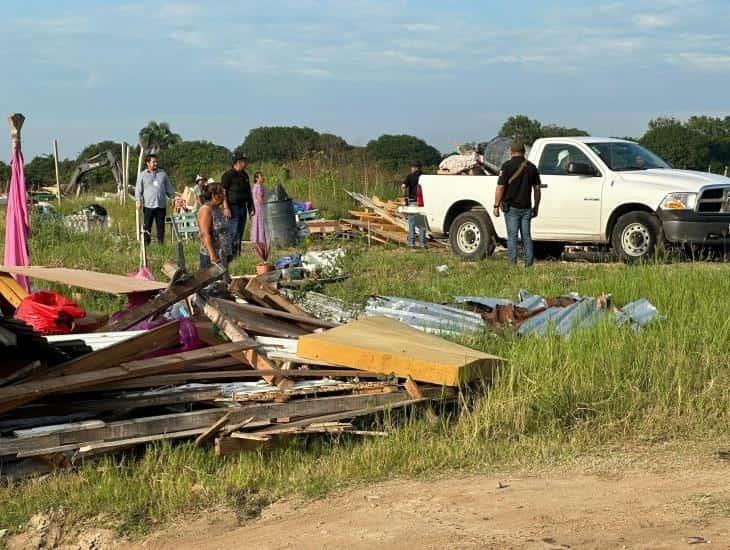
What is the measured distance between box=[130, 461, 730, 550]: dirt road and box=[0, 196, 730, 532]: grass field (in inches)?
12.5

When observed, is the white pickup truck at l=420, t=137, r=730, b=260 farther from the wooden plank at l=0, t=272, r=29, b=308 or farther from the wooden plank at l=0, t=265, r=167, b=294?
the wooden plank at l=0, t=272, r=29, b=308

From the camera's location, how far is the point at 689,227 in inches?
599

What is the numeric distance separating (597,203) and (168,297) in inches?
353

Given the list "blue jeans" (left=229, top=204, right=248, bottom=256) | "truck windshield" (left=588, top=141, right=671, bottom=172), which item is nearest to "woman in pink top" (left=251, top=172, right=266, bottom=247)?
"blue jeans" (left=229, top=204, right=248, bottom=256)

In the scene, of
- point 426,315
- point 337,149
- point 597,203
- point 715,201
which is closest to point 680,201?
point 715,201

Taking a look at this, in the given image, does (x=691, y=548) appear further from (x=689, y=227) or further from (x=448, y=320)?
(x=689, y=227)

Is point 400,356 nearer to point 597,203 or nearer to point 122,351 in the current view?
point 122,351

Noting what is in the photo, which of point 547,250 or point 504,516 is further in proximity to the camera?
point 547,250

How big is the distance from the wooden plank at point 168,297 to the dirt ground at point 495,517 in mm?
3184

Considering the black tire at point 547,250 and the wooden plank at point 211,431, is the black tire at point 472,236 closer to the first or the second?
the black tire at point 547,250

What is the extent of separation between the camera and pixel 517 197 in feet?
50.0

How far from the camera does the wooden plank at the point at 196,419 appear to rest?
263 inches

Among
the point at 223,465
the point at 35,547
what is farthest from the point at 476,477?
the point at 35,547

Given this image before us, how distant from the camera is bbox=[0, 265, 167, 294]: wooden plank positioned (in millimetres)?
9922
